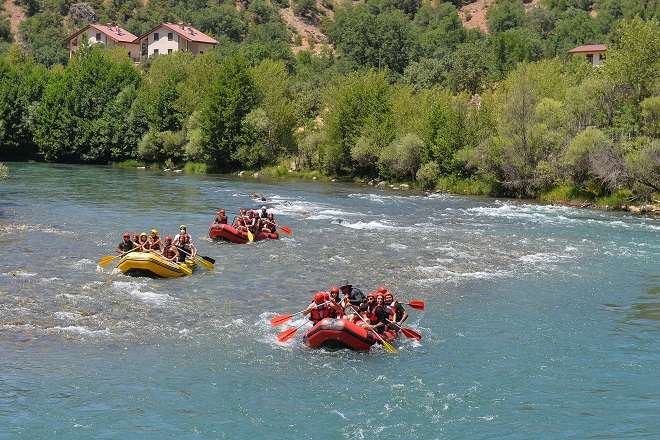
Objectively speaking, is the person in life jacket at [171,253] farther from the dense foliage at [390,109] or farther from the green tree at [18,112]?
the green tree at [18,112]

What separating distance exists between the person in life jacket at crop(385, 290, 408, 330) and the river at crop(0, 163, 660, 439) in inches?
22.9

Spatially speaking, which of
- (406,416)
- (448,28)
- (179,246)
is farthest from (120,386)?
(448,28)

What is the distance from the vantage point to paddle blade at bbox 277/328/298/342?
19359mm

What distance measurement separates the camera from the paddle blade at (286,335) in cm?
1936

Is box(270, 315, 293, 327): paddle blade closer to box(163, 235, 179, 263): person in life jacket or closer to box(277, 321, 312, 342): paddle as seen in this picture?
box(277, 321, 312, 342): paddle

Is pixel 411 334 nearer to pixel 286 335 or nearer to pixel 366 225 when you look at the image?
pixel 286 335

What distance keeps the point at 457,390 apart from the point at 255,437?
15.6ft

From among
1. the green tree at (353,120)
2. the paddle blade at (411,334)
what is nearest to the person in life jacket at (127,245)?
the paddle blade at (411,334)

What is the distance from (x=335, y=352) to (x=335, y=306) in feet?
4.38

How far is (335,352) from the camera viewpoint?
19.0m

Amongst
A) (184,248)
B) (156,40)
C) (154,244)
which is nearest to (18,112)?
(156,40)

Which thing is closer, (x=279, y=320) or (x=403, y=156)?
(x=279, y=320)

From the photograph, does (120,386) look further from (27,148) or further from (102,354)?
(27,148)

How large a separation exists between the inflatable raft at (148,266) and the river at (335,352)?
0.46 m
